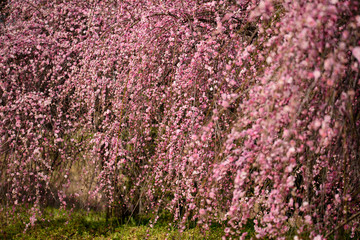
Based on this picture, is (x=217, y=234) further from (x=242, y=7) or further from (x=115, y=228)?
(x=242, y=7)

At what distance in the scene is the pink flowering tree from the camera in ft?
4.55

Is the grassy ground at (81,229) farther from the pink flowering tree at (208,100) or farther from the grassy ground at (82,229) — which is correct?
the pink flowering tree at (208,100)

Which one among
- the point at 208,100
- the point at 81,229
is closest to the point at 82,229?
the point at 81,229

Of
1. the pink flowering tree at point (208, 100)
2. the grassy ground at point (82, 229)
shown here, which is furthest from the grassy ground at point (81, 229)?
the pink flowering tree at point (208, 100)

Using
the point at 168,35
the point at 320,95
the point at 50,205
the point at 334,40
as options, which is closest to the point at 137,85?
the point at 168,35

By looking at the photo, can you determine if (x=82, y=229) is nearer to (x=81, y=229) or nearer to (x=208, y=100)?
(x=81, y=229)

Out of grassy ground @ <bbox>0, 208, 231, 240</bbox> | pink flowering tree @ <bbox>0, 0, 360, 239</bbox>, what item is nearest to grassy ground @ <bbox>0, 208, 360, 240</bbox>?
grassy ground @ <bbox>0, 208, 231, 240</bbox>

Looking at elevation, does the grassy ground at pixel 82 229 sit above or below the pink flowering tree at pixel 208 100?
below

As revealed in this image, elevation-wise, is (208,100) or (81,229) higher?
(208,100)

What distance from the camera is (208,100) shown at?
2.86 metres

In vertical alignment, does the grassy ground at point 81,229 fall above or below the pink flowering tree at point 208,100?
below

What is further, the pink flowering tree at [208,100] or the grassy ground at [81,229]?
the grassy ground at [81,229]

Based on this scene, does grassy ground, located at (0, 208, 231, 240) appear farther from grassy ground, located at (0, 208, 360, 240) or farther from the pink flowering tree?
the pink flowering tree

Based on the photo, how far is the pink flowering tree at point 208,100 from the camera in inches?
54.6
